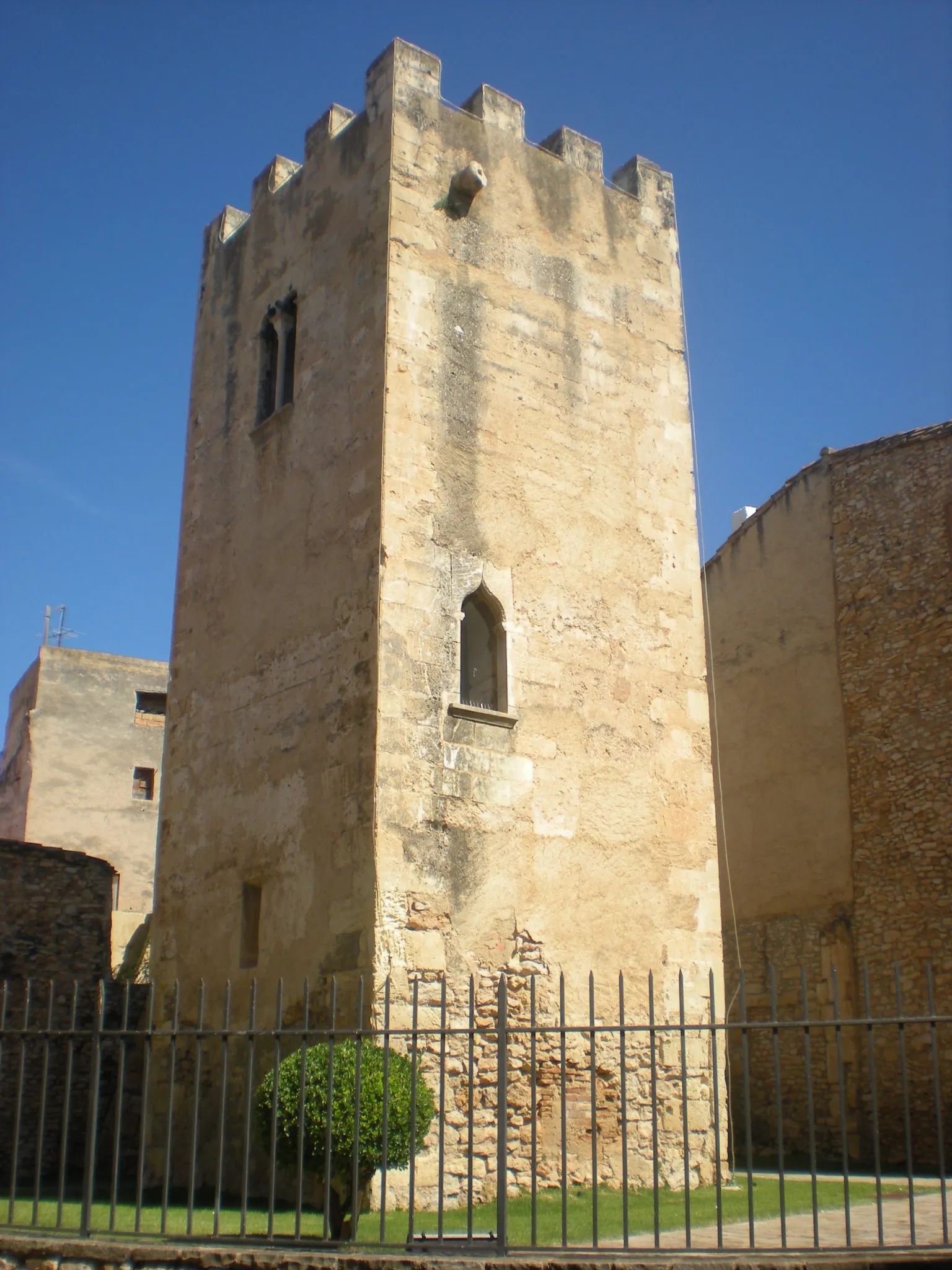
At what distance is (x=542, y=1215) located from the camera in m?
9.03

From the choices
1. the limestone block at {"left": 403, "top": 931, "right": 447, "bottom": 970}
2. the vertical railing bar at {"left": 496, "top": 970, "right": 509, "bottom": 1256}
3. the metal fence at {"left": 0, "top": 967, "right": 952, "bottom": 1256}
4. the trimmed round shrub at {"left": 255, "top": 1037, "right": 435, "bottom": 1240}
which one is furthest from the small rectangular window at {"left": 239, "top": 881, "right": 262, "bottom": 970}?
the vertical railing bar at {"left": 496, "top": 970, "right": 509, "bottom": 1256}

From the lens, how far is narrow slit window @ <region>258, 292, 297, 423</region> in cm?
1327

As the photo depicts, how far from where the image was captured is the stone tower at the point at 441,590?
10.8 metres

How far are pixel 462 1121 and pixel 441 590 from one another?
420cm

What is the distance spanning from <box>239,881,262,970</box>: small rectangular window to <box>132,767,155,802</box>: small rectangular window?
16039 mm

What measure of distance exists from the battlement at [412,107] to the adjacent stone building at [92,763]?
1403cm

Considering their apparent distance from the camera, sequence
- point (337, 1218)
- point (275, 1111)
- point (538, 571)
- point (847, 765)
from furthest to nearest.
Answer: point (847, 765), point (538, 571), point (337, 1218), point (275, 1111)

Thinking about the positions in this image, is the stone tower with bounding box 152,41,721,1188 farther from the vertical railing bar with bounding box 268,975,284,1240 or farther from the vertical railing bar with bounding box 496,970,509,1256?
the vertical railing bar with bounding box 496,970,509,1256

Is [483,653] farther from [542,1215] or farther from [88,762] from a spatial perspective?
[88,762]

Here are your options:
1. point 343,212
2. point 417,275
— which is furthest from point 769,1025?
point 343,212

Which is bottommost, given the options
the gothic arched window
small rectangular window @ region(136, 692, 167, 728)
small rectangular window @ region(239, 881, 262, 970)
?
small rectangular window @ region(239, 881, 262, 970)

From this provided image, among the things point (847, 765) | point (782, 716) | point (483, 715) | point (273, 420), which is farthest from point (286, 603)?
point (782, 716)

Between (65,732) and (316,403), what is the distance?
53.6 ft

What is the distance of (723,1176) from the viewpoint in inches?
446
